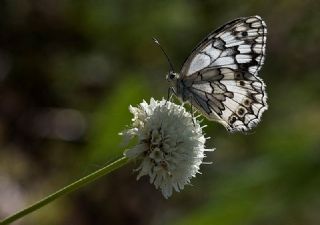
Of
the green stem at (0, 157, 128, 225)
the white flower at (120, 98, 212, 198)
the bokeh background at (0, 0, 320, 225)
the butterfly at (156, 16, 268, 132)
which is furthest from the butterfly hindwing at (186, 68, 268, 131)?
the bokeh background at (0, 0, 320, 225)

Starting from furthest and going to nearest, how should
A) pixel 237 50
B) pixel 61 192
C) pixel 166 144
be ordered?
pixel 237 50 < pixel 166 144 < pixel 61 192

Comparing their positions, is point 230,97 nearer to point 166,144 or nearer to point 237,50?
point 237,50

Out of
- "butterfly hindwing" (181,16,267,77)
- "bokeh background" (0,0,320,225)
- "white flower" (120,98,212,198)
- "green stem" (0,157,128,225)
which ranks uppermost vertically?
"bokeh background" (0,0,320,225)

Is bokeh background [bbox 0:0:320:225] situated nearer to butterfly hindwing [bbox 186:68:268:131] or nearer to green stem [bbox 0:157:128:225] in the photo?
butterfly hindwing [bbox 186:68:268:131]

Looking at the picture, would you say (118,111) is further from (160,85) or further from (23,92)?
(23,92)

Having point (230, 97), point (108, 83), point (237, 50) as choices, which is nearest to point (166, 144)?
point (230, 97)

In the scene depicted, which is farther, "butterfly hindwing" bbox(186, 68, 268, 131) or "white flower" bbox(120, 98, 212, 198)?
"butterfly hindwing" bbox(186, 68, 268, 131)
